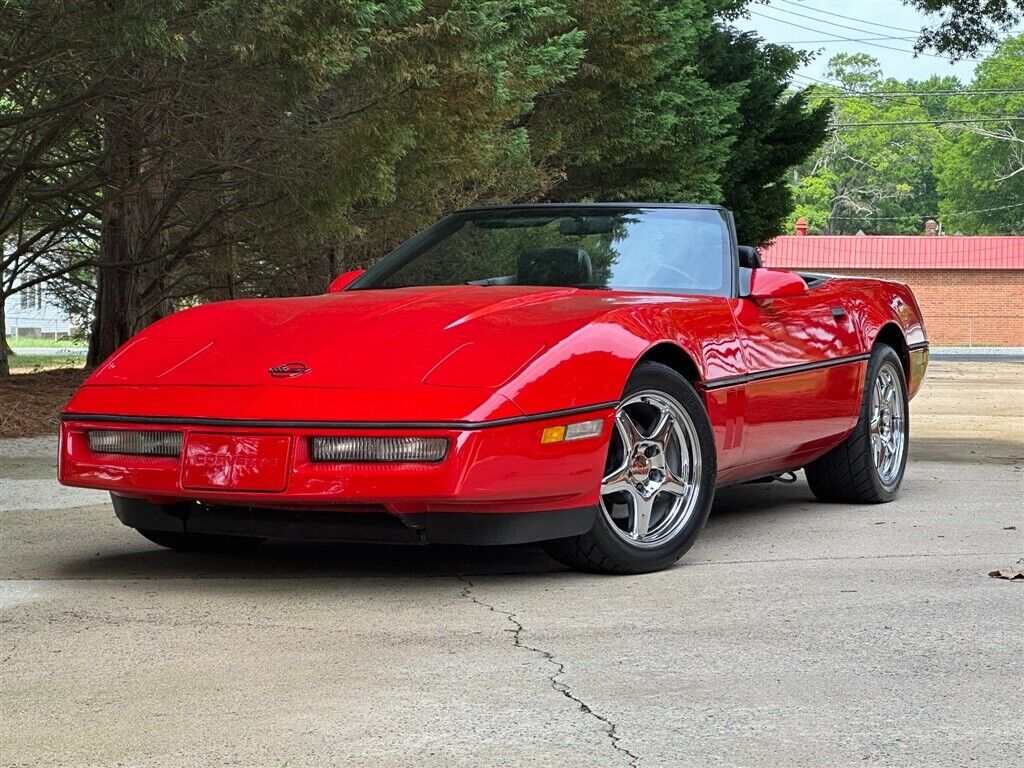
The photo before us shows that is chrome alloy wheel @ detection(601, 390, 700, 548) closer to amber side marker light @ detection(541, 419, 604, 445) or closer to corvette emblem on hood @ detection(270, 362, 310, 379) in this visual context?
amber side marker light @ detection(541, 419, 604, 445)

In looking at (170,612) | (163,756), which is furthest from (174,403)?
(163,756)

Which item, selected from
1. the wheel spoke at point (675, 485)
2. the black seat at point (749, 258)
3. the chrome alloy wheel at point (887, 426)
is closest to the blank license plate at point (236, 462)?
the wheel spoke at point (675, 485)

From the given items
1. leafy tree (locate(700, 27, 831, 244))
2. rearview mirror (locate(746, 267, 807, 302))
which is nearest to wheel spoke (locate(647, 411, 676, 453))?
rearview mirror (locate(746, 267, 807, 302))

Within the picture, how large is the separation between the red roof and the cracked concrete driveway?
48.2 m

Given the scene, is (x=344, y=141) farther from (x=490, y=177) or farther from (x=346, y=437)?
(x=346, y=437)

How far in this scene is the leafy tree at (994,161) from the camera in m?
93.9

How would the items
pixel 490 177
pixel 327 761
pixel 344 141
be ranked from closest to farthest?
1. pixel 327 761
2. pixel 344 141
3. pixel 490 177

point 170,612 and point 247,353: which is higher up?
point 247,353

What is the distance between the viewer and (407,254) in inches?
274

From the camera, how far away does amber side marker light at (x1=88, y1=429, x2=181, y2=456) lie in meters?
5.21

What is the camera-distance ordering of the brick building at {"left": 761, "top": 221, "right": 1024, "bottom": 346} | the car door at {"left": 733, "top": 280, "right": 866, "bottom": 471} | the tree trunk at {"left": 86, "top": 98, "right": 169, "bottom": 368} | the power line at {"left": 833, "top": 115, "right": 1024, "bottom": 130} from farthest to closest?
the power line at {"left": 833, "top": 115, "right": 1024, "bottom": 130}
the brick building at {"left": 761, "top": 221, "right": 1024, "bottom": 346}
the tree trunk at {"left": 86, "top": 98, "right": 169, "bottom": 368}
the car door at {"left": 733, "top": 280, "right": 866, "bottom": 471}

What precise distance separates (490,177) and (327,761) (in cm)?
1295

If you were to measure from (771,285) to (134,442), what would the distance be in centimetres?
275

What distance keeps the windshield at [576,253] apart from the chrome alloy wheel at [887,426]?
5.10 ft
